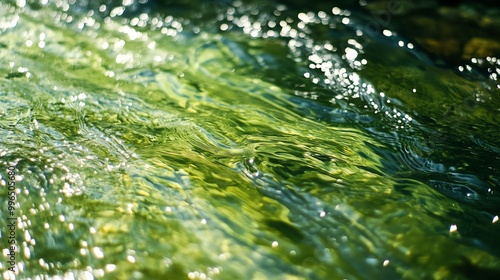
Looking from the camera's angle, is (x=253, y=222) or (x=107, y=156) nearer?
(x=253, y=222)

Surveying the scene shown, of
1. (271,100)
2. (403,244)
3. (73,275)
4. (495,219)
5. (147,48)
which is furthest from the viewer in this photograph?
(147,48)

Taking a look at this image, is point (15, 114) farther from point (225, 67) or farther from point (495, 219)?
point (495, 219)

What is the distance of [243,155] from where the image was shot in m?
2.79

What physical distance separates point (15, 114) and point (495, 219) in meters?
2.55

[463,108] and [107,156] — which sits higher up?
[107,156]

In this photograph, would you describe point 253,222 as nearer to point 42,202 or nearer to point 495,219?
point 42,202

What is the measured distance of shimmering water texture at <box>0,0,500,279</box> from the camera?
7.18 ft

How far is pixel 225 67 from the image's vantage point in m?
4.03

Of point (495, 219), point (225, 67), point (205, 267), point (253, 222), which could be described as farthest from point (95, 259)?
point (225, 67)

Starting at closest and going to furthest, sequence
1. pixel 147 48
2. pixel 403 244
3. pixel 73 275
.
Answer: pixel 73 275, pixel 403 244, pixel 147 48

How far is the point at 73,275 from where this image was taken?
6.81ft

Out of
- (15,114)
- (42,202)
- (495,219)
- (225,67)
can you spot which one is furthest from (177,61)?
(495,219)

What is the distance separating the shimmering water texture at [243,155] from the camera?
7.18ft

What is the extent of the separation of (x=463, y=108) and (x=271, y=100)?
1267 mm
